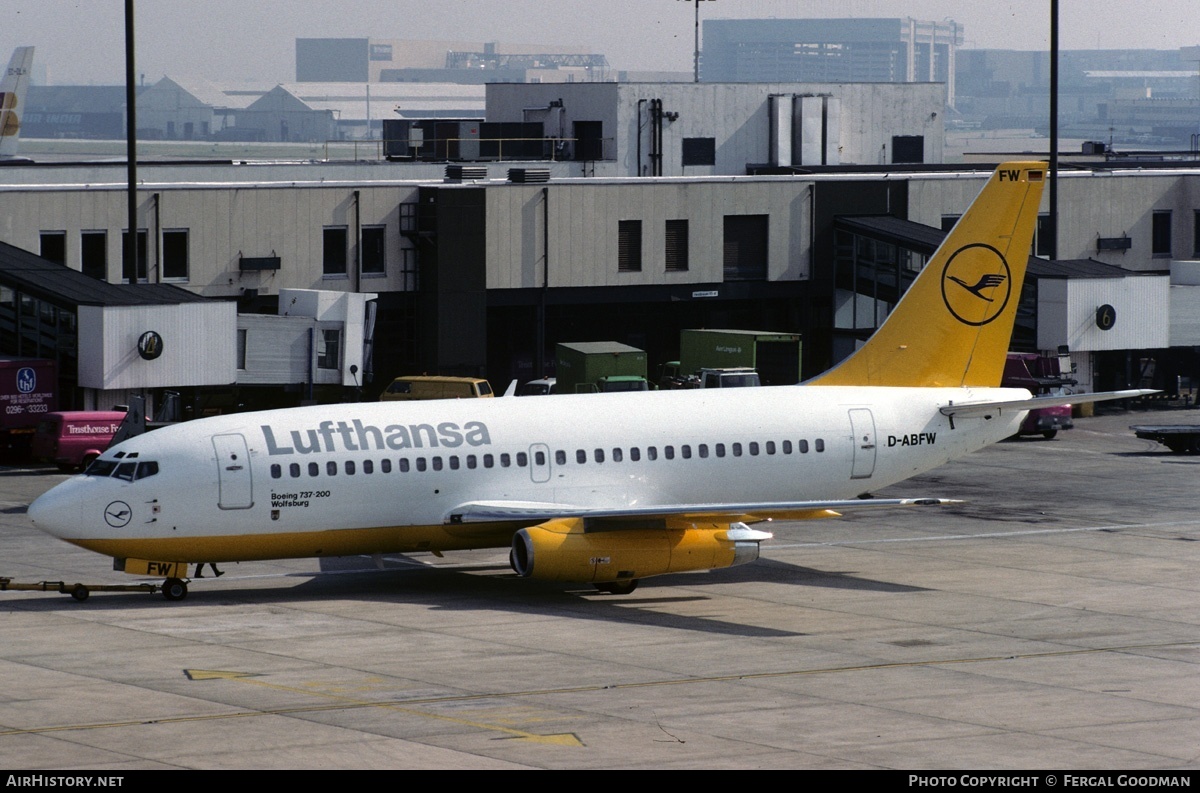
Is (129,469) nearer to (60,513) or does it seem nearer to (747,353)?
(60,513)

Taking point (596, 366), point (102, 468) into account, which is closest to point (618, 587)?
point (102, 468)

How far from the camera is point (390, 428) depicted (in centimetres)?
4044

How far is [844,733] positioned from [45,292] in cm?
4423

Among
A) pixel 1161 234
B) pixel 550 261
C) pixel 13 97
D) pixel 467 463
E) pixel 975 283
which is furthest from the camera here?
pixel 13 97

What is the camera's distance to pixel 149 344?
63594mm

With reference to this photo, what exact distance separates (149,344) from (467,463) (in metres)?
26.4

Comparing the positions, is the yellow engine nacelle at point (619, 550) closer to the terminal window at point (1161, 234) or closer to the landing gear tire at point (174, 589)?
the landing gear tire at point (174, 589)

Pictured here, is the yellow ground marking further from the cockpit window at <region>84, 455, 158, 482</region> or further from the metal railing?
the metal railing

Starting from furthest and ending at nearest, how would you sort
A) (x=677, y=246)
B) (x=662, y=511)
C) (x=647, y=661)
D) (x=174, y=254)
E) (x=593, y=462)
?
1. (x=677, y=246)
2. (x=174, y=254)
3. (x=593, y=462)
4. (x=662, y=511)
5. (x=647, y=661)

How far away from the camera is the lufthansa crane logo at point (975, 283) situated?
45.5m

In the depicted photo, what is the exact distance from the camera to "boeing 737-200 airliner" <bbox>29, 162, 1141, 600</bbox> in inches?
1522

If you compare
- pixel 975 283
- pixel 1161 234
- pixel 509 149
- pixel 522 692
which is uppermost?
pixel 509 149

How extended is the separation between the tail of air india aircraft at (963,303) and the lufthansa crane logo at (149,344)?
27.4 m
